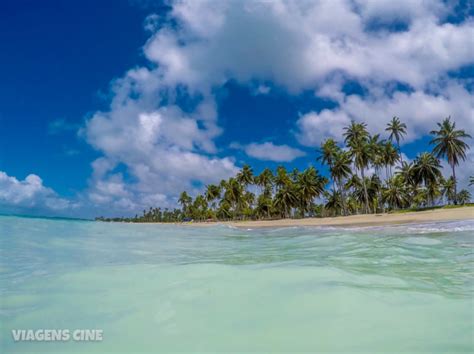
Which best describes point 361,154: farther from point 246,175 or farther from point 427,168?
point 246,175

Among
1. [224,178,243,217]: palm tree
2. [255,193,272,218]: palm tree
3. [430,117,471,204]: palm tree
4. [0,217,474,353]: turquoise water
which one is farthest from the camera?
[224,178,243,217]: palm tree

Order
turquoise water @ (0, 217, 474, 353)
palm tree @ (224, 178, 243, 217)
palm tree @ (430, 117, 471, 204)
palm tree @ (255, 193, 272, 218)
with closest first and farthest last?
turquoise water @ (0, 217, 474, 353)
palm tree @ (430, 117, 471, 204)
palm tree @ (255, 193, 272, 218)
palm tree @ (224, 178, 243, 217)

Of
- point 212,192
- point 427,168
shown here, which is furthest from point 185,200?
point 427,168

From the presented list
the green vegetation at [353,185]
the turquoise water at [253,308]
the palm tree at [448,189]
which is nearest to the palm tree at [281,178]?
the green vegetation at [353,185]

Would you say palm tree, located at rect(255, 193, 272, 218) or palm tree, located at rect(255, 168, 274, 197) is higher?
palm tree, located at rect(255, 168, 274, 197)

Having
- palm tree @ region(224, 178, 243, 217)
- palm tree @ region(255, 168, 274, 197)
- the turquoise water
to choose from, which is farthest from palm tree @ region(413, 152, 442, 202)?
the turquoise water

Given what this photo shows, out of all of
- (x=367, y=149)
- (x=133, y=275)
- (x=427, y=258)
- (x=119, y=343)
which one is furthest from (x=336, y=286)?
(x=367, y=149)

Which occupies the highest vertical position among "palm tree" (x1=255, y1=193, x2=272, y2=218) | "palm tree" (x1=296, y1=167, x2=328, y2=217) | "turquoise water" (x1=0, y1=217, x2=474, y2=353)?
"palm tree" (x1=296, y1=167, x2=328, y2=217)

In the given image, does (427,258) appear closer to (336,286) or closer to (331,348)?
(336,286)

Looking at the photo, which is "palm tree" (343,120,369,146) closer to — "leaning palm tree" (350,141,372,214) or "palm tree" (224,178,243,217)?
"leaning palm tree" (350,141,372,214)

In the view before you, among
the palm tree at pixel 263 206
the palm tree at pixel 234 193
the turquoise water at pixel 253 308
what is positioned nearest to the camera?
the turquoise water at pixel 253 308

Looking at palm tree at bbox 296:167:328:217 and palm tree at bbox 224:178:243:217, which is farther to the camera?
palm tree at bbox 224:178:243:217

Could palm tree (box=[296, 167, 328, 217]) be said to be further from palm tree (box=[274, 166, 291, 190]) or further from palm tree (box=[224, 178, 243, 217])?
palm tree (box=[224, 178, 243, 217])

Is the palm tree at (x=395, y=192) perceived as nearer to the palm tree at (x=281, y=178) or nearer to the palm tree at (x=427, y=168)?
the palm tree at (x=427, y=168)
